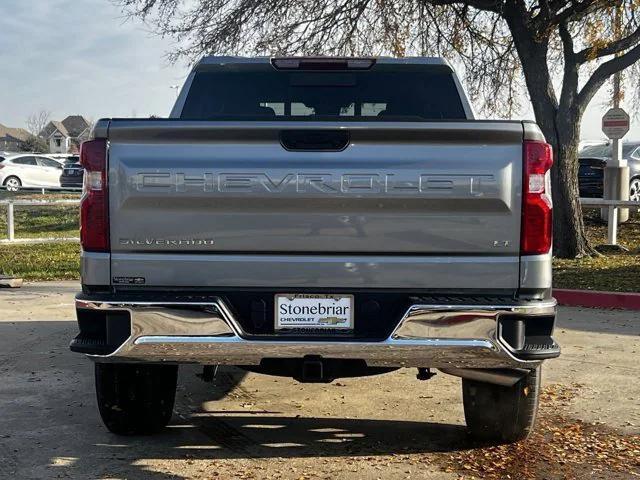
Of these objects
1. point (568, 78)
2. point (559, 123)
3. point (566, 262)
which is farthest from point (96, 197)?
point (568, 78)

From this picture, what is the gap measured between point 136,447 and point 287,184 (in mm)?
1803

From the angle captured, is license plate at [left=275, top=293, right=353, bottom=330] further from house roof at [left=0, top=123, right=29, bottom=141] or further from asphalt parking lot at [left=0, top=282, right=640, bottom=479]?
house roof at [left=0, top=123, right=29, bottom=141]

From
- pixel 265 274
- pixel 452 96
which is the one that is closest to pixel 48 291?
pixel 452 96

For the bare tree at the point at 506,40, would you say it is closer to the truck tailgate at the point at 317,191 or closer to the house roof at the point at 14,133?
the truck tailgate at the point at 317,191

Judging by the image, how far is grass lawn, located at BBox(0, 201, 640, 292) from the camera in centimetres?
1102

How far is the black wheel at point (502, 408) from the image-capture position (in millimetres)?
4402

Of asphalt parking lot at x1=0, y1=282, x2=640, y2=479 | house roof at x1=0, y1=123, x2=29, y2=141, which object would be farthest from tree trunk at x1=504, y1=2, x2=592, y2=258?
house roof at x1=0, y1=123, x2=29, y2=141


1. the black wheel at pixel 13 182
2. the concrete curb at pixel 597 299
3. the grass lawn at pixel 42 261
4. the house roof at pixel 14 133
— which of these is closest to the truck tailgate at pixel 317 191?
the concrete curb at pixel 597 299

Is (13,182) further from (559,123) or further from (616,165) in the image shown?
(559,123)

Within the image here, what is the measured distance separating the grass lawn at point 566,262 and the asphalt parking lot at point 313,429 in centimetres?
415

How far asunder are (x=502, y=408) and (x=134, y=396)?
2004 millimetres

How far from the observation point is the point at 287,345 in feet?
12.3

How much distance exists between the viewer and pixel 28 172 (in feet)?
97.8

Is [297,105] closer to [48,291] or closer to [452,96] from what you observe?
[452,96]
